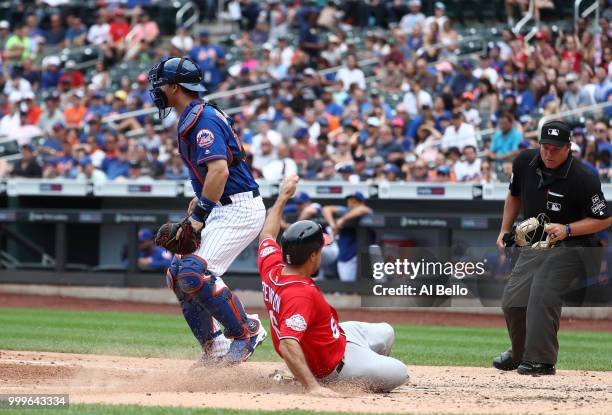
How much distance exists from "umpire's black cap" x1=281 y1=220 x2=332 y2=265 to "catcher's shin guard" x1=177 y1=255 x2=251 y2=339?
974mm

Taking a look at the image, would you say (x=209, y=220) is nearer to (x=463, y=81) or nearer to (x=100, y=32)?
(x=463, y=81)

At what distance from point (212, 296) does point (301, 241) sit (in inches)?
45.9

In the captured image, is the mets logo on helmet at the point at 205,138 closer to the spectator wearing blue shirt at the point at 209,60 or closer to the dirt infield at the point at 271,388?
the dirt infield at the point at 271,388

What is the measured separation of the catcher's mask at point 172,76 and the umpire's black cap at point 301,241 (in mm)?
1627

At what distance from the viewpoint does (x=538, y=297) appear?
23.5 ft

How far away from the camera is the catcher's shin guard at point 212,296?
22.3ft

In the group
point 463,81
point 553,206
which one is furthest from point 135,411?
point 463,81

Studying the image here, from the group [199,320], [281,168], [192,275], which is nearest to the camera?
[192,275]

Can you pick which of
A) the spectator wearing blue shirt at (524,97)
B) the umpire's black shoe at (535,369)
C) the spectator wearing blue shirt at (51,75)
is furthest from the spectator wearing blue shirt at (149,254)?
the umpire's black shoe at (535,369)

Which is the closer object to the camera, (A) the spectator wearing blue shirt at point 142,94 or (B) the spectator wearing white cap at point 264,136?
(B) the spectator wearing white cap at point 264,136

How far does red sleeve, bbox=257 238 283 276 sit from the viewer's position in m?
6.20

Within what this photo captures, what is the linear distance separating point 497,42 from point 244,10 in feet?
Answer: 19.8

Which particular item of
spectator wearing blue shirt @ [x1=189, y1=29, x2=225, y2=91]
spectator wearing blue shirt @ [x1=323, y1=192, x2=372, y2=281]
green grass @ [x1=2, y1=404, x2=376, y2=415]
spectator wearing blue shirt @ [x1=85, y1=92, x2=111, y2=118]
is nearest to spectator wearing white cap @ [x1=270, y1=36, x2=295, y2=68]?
spectator wearing blue shirt @ [x1=189, y1=29, x2=225, y2=91]

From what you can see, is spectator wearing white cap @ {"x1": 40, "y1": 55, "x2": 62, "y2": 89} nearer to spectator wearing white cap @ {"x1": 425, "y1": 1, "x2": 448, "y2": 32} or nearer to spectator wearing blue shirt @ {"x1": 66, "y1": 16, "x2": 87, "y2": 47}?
spectator wearing blue shirt @ {"x1": 66, "y1": 16, "x2": 87, "y2": 47}
